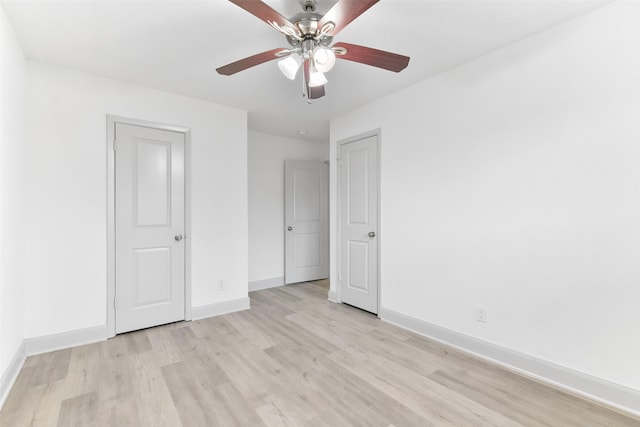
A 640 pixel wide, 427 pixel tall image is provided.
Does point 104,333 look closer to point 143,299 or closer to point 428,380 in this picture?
point 143,299

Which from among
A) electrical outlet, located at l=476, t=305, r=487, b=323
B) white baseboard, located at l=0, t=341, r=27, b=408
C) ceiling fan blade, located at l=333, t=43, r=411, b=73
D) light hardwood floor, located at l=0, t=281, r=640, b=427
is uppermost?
ceiling fan blade, located at l=333, t=43, r=411, b=73

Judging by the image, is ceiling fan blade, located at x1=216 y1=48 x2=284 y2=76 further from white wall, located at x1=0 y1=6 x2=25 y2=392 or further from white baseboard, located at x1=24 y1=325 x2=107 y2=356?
white baseboard, located at x1=24 y1=325 x2=107 y2=356

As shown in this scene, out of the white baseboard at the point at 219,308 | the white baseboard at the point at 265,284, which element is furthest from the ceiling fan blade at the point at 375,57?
the white baseboard at the point at 265,284

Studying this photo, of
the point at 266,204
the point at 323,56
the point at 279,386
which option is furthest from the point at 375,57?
the point at 266,204

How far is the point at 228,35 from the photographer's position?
6.81 feet

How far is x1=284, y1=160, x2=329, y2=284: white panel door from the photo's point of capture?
477cm

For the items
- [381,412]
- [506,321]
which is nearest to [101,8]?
[381,412]

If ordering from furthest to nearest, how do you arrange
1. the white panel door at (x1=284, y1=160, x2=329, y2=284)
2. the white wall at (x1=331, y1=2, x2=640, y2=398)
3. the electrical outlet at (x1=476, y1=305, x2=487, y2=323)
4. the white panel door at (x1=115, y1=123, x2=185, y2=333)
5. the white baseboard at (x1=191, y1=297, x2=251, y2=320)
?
1. the white panel door at (x1=284, y1=160, x2=329, y2=284)
2. the white baseboard at (x1=191, y1=297, x2=251, y2=320)
3. the white panel door at (x1=115, y1=123, x2=185, y2=333)
4. the electrical outlet at (x1=476, y1=305, x2=487, y2=323)
5. the white wall at (x1=331, y1=2, x2=640, y2=398)

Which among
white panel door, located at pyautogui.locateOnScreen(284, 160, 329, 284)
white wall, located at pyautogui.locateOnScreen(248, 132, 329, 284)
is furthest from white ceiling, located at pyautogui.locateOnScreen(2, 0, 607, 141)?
white panel door, located at pyautogui.locateOnScreen(284, 160, 329, 284)

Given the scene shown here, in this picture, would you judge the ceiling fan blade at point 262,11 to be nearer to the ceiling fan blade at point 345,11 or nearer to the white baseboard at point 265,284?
the ceiling fan blade at point 345,11

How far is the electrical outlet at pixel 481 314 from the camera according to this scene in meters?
2.37

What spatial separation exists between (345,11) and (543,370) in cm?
266

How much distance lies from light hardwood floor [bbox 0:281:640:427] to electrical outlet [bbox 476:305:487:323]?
335mm

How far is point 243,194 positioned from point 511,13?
3.01 metres
